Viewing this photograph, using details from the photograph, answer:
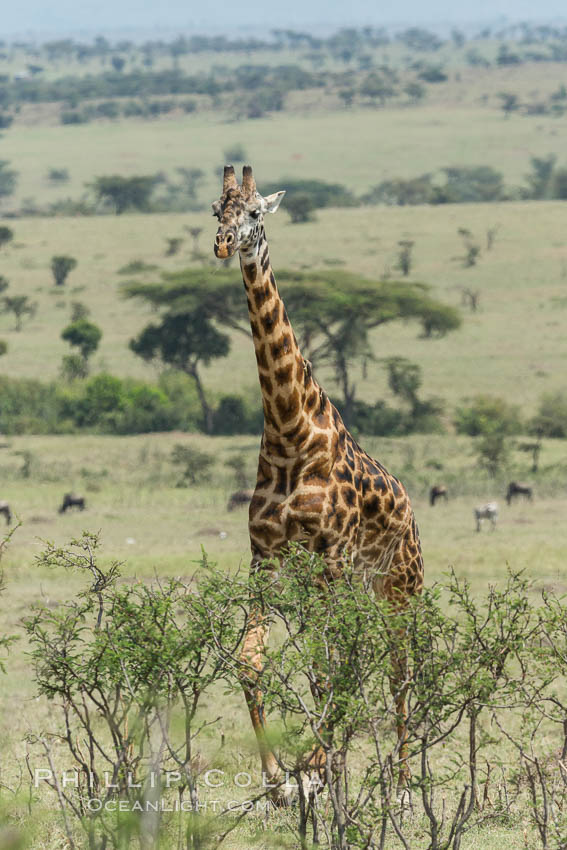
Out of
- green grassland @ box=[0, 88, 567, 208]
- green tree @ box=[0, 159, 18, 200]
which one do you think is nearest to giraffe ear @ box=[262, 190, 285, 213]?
green grassland @ box=[0, 88, 567, 208]

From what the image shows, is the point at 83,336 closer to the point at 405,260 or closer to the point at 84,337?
the point at 84,337

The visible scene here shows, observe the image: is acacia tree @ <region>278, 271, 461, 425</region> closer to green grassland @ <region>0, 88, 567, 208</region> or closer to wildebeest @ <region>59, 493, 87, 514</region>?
wildebeest @ <region>59, 493, 87, 514</region>

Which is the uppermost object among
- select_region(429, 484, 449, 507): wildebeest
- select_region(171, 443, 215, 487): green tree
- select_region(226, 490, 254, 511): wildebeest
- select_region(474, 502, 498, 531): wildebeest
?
select_region(474, 502, 498, 531): wildebeest

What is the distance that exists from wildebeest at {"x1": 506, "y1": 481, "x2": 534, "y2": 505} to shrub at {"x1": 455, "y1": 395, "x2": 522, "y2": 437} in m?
6.31

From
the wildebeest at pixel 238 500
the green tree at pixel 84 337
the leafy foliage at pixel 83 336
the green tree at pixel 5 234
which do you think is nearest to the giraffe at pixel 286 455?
the wildebeest at pixel 238 500

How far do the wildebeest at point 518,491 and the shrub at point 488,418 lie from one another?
6308mm

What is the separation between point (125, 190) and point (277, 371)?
2417 inches

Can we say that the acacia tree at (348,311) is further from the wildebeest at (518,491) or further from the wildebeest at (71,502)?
the wildebeest at (71,502)

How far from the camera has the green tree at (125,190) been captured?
216 ft

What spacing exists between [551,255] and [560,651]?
1680 inches

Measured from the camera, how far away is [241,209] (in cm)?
614

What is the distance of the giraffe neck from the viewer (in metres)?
6.61

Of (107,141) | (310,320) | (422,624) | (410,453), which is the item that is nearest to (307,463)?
(422,624)

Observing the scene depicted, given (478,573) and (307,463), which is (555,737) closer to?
(307,463)
